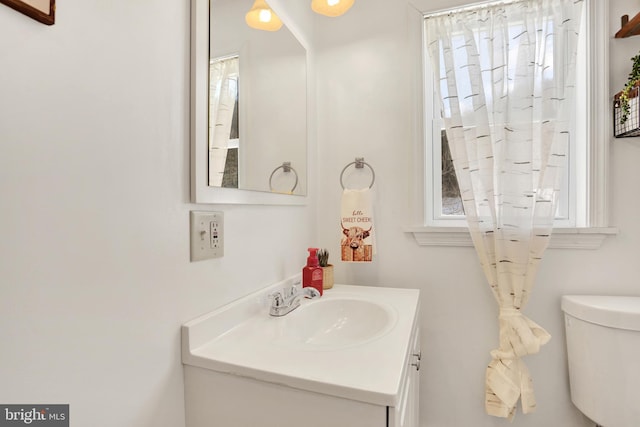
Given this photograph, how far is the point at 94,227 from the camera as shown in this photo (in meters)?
0.57

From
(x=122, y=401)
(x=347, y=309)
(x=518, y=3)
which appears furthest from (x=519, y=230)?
(x=122, y=401)

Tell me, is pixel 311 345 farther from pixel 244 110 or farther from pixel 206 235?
pixel 244 110

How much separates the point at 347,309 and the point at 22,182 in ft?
3.36

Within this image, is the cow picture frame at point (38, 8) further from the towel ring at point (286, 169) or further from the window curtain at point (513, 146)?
the window curtain at point (513, 146)

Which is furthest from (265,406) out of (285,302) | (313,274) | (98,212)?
(313,274)

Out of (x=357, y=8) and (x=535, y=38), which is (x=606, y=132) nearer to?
(x=535, y=38)

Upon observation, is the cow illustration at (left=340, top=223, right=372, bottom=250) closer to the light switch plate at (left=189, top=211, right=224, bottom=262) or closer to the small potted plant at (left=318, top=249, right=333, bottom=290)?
the small potted plant at (left=318, top=249, right=333, bottom=290)

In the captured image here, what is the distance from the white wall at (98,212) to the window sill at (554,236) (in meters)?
1.00

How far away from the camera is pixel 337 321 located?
47.7 inches

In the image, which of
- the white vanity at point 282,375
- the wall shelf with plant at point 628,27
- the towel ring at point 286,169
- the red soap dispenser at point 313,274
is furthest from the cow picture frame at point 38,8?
the wall shelf with plant at point 628,27

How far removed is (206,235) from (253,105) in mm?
504

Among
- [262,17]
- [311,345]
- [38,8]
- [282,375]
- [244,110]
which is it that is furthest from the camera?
[262,17]

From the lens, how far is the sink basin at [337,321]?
1064mm

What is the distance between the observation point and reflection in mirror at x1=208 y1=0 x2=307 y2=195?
0.90m
